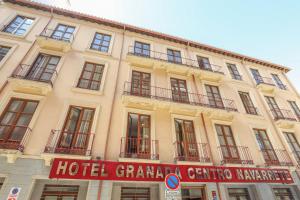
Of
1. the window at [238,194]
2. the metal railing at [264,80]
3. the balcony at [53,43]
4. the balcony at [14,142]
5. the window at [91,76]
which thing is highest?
the metal railing at [264,80]

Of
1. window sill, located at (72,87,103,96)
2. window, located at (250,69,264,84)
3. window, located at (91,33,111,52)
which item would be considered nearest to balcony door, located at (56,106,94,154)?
window sill, located at (72,87,103,96)

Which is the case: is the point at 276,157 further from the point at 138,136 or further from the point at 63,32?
the point at 63,32

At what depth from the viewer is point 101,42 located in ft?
38.0

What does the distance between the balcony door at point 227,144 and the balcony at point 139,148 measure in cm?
396

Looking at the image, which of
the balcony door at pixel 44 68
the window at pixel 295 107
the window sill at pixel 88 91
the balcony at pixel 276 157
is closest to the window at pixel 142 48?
the window sill at pixel 88 91

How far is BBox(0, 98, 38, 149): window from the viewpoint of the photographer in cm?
650

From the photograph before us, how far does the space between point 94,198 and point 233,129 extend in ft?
28.5

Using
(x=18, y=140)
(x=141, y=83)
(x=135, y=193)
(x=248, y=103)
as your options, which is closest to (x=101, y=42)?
(x=141, y=83)

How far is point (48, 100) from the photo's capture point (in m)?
7.89

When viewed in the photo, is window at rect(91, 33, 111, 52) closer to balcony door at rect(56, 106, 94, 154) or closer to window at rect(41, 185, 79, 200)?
balcony door at rect(56, 106, 94, 154)

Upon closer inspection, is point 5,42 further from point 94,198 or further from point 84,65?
point 94,198

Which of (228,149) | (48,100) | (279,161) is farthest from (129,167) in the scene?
(279,161)

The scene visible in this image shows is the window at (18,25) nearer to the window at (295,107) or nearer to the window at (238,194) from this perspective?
the window at (238,194)

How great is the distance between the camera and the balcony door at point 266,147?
9706 mm
